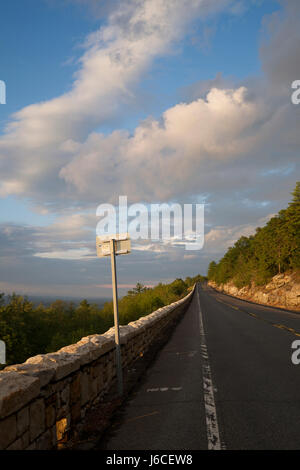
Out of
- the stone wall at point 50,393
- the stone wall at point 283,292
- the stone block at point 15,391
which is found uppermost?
the stone block at point 15,391

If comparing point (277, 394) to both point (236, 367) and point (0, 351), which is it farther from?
point (0, 351)

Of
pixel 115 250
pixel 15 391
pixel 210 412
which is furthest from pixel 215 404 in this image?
pixel 15 391

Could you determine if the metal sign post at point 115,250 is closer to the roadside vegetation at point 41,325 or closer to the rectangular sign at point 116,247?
the rectangular sign at point 116,247

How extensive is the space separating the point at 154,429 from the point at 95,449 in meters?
0.96

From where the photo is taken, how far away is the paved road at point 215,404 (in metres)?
4.33

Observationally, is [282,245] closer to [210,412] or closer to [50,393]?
[210,412]

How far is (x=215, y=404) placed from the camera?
5660mm

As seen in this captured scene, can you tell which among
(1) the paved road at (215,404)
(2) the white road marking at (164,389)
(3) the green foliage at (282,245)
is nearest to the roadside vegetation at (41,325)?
(1) the paved road at (215,404)

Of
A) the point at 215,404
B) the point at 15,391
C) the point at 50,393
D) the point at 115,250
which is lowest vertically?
the point at 215,404

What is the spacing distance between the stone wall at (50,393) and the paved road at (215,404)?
0.63m

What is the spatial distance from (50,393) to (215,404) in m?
3.08

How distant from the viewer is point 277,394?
612 centimetres

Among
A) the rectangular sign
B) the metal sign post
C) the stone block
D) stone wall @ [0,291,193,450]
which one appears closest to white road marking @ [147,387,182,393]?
the metal sign post

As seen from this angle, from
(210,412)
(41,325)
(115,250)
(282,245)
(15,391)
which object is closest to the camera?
(15,391)
